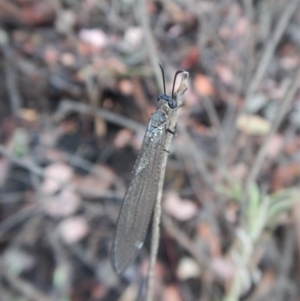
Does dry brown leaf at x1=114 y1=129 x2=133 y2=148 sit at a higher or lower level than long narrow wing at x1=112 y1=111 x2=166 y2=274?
higher

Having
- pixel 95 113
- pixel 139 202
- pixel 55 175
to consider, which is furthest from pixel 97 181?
pixel 139 202

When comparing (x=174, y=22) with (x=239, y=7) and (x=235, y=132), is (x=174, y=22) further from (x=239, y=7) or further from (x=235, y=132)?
(x=235, y=132)

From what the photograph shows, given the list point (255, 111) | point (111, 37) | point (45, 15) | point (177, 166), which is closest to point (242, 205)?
point (177, 166)

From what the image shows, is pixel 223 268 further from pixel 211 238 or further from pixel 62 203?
pixel 62 203

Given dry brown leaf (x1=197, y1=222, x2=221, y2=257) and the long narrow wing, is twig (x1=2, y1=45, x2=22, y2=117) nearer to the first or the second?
dry brown leaf (x1=197, y1=222, x2=221, y2=257)

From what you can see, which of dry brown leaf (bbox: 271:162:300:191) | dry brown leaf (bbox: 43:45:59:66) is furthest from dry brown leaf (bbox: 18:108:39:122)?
dry brown leaf (bbox: 271:162:300:191)

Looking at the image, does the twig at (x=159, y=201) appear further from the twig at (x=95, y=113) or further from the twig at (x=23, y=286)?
the twig at (x=95, y=113)
